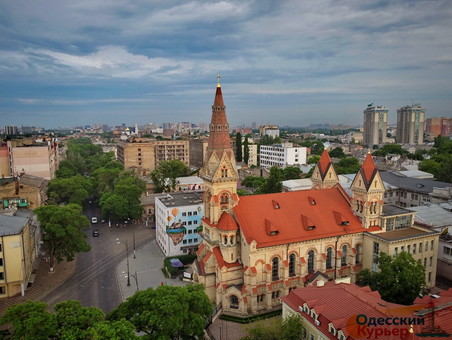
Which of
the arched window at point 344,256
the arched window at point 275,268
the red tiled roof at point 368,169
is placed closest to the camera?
the arched window at point 275,268

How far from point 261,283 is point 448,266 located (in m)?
31.9

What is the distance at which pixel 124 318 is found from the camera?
31094mm

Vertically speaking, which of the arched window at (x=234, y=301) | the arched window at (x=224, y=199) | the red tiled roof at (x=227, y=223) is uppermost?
the arched window at (x=224, y=199)

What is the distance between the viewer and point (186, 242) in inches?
2798

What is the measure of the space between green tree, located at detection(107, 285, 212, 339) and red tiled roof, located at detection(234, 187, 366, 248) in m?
A: 13.1

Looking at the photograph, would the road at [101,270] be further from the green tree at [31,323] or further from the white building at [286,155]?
the white building at [286,155]

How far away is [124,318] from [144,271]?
108ft

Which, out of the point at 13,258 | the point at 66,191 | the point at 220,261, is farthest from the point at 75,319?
the point at 66,191

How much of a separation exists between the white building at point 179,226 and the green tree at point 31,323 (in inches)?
1467

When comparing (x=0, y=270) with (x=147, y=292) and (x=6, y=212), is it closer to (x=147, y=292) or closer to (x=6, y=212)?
(x=6, y=212)

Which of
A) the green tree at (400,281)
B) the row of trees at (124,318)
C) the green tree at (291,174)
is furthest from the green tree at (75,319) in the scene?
the green tree at (291,174)

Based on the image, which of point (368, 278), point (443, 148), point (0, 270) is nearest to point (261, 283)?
point (368, 278)

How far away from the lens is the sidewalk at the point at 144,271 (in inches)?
2255

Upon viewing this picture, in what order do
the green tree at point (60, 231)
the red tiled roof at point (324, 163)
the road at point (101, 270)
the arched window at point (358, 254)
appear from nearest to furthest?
the road at point (101, 270), the arched window at point (358, 254), the green tree at point (60, 231), the red tiled roof at point (324, 163)
